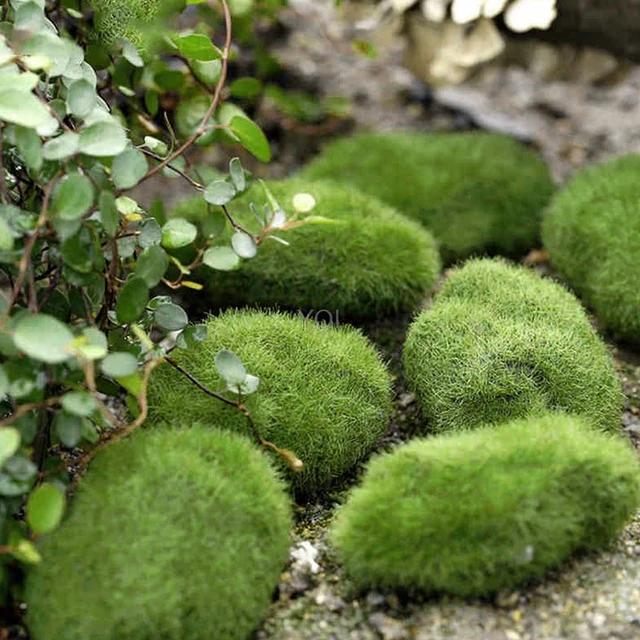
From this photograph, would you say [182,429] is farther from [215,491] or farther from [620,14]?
[620,14]

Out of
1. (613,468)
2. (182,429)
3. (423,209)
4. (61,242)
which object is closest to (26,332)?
(61,242)


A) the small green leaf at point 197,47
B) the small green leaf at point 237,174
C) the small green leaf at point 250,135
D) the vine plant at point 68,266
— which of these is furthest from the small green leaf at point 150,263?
the small green leaf at point 197,47

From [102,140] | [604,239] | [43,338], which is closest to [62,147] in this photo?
[102,140]

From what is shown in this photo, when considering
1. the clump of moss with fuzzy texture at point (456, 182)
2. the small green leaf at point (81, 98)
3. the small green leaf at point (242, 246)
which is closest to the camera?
the small green leaf at point (81, 98)

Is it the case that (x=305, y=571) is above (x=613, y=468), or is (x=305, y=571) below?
below

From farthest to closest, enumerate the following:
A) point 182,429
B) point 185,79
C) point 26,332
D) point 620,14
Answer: point 620,14 < point 185,79 < point 182,429 < point 26,332

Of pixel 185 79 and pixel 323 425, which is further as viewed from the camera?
pixel 185 79

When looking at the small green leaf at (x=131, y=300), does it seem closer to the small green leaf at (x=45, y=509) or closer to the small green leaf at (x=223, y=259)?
the small green leaf at (x=223, y=259)
